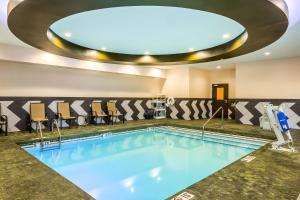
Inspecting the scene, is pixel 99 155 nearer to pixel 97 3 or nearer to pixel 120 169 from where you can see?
pixel 120 169

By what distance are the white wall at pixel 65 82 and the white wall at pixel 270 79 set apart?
15.3ft

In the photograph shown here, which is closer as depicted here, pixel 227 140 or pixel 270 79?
pixel 227 140

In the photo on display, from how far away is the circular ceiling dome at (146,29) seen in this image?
13.6 feet

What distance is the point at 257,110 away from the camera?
25.7ft

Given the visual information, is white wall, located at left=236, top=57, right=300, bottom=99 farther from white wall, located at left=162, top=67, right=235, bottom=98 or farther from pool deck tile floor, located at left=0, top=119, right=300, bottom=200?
pool deck tile floor, located at left=0, top=119, right=300, bottom=200

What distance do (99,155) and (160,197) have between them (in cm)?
250

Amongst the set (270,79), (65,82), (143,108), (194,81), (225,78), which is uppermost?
(225,78)

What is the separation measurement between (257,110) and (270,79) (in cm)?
126

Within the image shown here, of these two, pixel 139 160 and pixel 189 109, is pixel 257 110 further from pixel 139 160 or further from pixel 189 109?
pixel 139 160

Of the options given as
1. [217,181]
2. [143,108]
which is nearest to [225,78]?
[143,108]

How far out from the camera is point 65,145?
5.51m

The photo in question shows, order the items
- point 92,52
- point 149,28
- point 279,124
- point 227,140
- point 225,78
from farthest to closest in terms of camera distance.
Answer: point 225,78
point 92,52
point 227,140
point 149,28
point 279,124

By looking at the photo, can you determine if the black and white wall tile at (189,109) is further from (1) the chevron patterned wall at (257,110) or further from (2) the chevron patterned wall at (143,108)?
(1) the chevron patterned wall at (257,110)

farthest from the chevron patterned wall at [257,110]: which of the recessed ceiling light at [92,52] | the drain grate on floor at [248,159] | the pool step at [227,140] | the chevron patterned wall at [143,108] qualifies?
the recessed ceiling light at [92,52]
